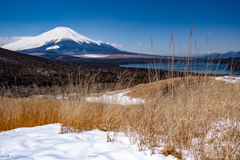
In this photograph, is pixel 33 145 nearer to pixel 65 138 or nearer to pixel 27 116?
pixel 65 138

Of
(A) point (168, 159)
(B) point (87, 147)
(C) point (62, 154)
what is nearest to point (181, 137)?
(A) point (168, 159)

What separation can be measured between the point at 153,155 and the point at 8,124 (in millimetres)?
3218

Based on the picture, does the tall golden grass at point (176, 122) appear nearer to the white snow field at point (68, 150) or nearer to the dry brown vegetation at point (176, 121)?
the dry brown vegetation at point (176, 121)

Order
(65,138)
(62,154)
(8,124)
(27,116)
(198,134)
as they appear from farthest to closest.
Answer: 1. (27,116)
2. (8,124)
3. (65,138)
4. (198,134)
5. (62,154)

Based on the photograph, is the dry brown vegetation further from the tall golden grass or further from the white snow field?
the white snow field

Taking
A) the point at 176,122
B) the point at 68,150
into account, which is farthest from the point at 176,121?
the point at 68,150

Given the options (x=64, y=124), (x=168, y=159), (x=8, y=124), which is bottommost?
(x=8, y=124)

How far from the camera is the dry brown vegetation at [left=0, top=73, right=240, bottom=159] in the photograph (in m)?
1.47

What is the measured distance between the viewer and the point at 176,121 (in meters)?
1.69

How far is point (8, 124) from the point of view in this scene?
9.81 feet

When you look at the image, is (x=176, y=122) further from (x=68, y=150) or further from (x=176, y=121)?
(x=68, y=150)

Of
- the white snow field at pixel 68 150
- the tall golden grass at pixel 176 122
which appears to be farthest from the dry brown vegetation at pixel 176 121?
the white snow field at pixel 68 150

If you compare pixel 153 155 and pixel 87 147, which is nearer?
pixel 153 155

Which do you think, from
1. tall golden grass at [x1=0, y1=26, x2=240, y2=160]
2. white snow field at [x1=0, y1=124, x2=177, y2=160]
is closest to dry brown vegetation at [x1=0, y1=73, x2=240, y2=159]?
tall golden grass at [x1=0, y1=26, x2=240, y2=160]
